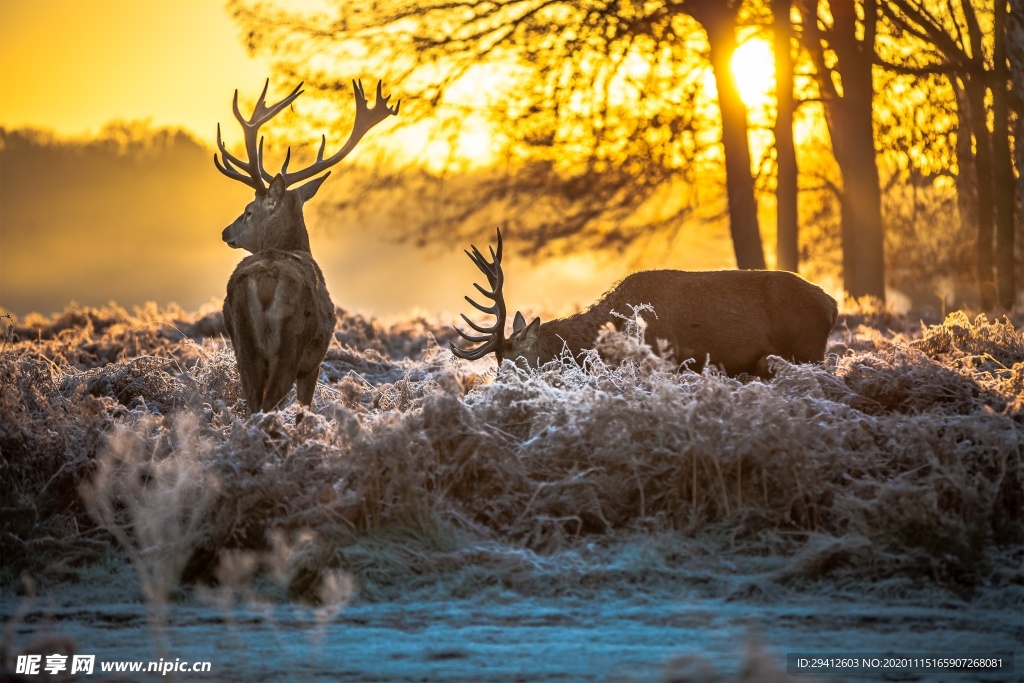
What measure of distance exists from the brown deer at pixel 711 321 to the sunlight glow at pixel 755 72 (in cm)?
1076

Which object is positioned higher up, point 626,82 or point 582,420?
point 626,82

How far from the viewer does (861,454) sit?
6.81 metres

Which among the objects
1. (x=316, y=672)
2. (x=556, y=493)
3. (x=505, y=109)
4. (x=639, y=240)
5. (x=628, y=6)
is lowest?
(x=316, y=672)

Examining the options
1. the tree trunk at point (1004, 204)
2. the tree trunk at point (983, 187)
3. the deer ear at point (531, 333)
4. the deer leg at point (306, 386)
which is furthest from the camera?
the tree trunk at point (983, 187)

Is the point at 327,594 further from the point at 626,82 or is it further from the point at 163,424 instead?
the point at 626,82

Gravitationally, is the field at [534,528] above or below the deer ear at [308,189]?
below

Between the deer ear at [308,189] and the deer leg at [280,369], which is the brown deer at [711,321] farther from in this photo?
the deer leg at [280,369]

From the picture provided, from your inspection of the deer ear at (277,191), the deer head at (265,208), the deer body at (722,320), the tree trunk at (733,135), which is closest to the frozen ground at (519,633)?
the deer head at (265,208)

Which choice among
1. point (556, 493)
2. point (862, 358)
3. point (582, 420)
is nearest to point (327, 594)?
point (556, 493)

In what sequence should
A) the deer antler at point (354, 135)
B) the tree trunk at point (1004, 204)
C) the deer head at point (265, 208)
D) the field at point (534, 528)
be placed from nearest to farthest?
1. the field at point (534, 528)
2. the deer head at point (265, 208)
3. the deer antler at point (354, 135)
4. the tree trunk at point (1004, 204)

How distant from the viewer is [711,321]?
9930 millimetres

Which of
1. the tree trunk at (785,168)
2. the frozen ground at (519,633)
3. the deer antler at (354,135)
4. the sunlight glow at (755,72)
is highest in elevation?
the sunlight glow at (755,72)

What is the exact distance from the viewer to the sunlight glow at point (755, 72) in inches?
805

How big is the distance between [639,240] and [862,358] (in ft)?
44.2
